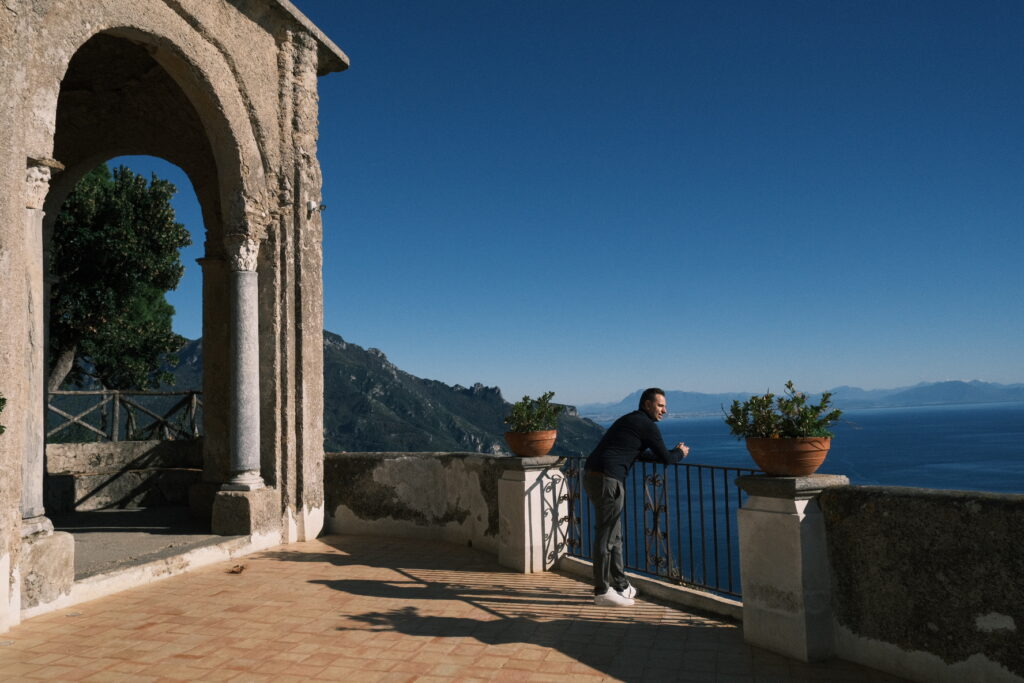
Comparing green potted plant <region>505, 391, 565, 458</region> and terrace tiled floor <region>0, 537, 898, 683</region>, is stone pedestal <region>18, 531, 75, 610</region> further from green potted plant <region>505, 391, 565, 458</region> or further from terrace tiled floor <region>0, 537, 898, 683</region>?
green potted plant <region>505, 391, 565, 458</region>

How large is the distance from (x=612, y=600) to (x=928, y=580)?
2289 mm

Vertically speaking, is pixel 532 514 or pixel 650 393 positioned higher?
pixel 650 393

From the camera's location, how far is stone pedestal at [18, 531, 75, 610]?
211 inches

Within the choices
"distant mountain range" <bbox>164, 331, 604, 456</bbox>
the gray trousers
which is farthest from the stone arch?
"distant mountain range" <bbox>164, 331, 604, 456</bbox>

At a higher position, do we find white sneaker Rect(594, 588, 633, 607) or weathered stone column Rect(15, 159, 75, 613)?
weathered stone column Rect(15, 159, 75, 613)

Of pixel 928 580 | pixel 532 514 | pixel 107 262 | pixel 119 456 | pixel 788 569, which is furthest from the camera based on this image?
pixel 107 262

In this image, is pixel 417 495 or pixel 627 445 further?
pixel 417 495

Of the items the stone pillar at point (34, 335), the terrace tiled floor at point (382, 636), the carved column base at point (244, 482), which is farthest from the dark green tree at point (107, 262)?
the terrace tiled floor at point (382, 636)

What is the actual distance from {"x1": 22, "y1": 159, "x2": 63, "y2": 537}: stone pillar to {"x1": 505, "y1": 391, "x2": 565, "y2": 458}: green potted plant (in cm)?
387

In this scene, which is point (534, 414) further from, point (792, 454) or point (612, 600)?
point (792, 454)

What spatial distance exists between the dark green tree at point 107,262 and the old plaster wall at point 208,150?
252 inches

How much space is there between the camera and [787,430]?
4.46m

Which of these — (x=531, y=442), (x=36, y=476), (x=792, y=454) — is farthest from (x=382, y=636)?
(x=36, y=476)

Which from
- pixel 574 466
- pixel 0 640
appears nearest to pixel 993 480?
pixel 574 466
